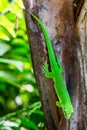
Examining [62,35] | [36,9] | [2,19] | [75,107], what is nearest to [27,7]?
[36,9]

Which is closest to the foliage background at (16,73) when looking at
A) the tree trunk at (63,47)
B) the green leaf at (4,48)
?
the green leaf at (4,48)

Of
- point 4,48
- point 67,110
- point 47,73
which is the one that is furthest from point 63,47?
point 4,48

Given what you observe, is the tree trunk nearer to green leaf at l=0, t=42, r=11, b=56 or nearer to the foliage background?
the foliage background

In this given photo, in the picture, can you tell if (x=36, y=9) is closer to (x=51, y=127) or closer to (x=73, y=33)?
(x=73, y=33)

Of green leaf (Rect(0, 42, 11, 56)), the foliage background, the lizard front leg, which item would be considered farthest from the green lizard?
green leaf (Rect(0, 42, 11, 56))

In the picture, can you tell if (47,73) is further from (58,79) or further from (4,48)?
(4,48)

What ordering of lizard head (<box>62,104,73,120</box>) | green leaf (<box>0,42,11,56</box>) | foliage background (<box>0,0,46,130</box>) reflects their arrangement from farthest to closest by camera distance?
1. green leaf (<box>0,42,11,56</box>)
2. foliage background (<box>0,0,46,130</box>)
3. lizard head (<box>62,104,73,120</box>)

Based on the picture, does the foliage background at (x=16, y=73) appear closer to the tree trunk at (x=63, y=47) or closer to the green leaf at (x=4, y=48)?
the green leaf at (x=4, y=48)
